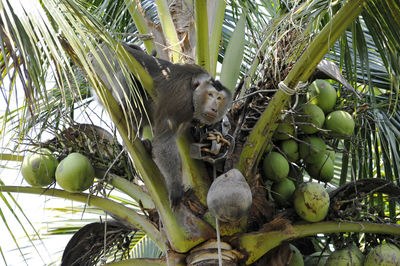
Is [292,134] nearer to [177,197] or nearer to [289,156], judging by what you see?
[289,156]

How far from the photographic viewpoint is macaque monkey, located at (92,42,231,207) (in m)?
3.61

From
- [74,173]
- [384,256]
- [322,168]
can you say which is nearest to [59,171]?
[74,173]

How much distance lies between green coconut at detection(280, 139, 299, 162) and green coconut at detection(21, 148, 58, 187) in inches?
54.3

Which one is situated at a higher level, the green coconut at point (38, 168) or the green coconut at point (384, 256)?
the green coconut at point (38, 168)

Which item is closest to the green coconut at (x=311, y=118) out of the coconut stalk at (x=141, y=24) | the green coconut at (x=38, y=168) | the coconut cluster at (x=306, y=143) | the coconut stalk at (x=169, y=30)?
the coconut cluster at (x=306, y=143)

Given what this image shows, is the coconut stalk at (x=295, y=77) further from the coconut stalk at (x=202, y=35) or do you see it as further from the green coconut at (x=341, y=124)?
the coconut stalk at (x=202, y=35)

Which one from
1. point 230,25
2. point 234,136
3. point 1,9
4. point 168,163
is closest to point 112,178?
point 168,163

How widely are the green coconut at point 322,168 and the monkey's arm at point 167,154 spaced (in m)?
0.83

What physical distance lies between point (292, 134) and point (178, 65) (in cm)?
89

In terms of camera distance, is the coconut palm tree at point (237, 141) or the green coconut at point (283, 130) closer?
the coconut palm tree at point (237, 141)

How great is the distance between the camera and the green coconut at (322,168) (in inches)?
132

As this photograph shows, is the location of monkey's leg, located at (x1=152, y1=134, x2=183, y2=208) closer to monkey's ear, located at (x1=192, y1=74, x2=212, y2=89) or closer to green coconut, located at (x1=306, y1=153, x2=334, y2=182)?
monkey's ear, located at (x1=192, y1=74, x2=212, y2=89)

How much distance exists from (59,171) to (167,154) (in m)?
0.73

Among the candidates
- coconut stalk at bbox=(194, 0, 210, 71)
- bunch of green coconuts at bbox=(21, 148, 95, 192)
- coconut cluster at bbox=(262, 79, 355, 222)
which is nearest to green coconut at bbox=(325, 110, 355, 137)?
coconut cluster at bbox=(262, 79, 355, 222)
